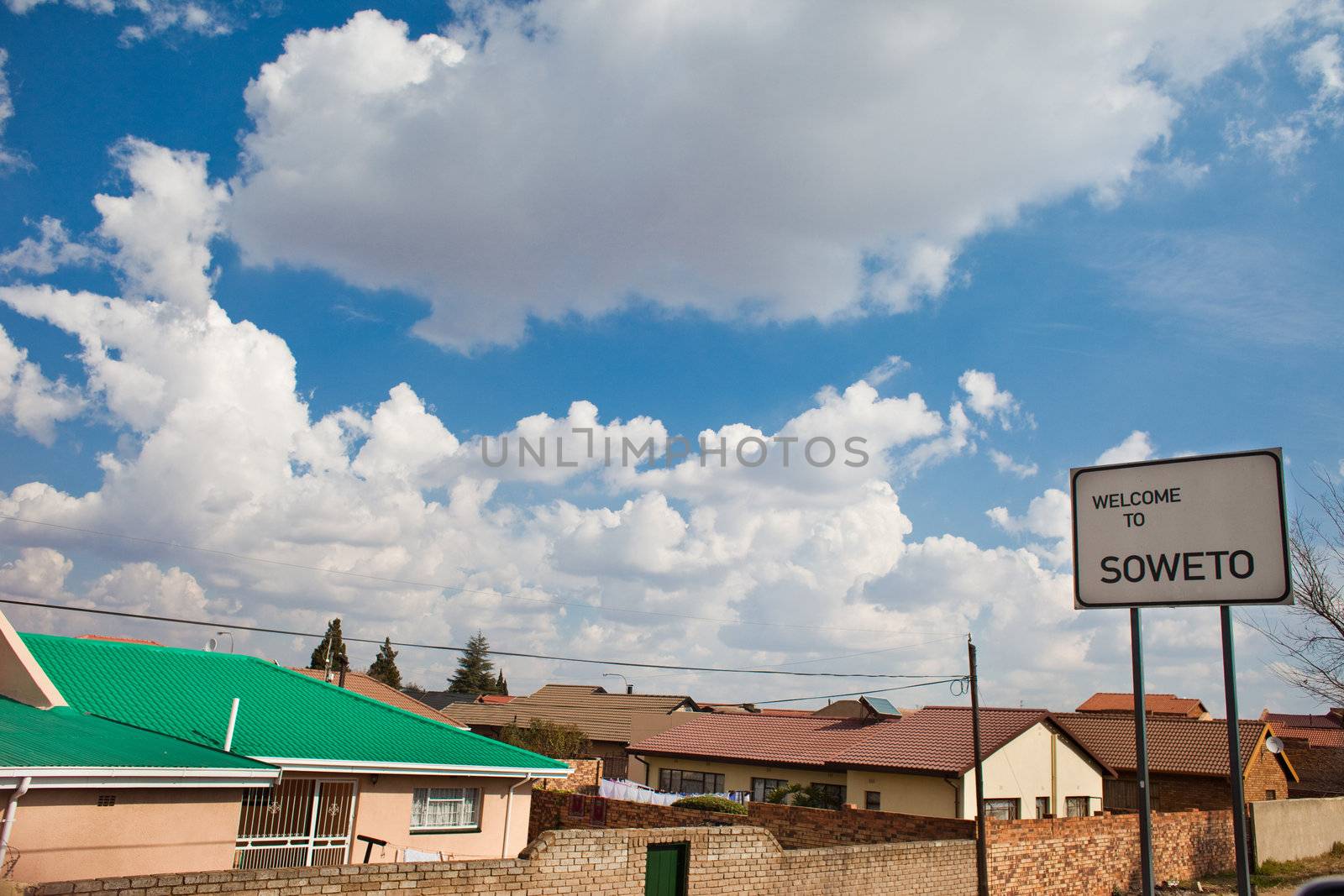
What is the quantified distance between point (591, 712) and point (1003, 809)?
32737mm

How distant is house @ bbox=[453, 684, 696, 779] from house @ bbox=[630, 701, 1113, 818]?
12205 millimetres

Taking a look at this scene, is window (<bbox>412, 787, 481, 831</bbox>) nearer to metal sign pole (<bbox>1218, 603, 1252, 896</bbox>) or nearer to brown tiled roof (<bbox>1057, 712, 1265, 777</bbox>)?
metal sign pole (<bbox>1218, 603, 1252, 896</bbox>)

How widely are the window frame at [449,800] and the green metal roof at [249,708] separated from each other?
25.9 inches

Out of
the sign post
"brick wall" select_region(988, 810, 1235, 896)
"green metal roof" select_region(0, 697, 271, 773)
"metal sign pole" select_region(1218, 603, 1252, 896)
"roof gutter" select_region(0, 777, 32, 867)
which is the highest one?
the sign post

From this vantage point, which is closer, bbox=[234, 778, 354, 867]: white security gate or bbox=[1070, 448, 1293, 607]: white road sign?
bbox=[1070, 448, 1293, 607]: white road sign

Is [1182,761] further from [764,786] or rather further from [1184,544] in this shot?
[1184,544]

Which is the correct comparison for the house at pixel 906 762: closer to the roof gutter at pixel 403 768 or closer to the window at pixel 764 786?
the window at pixel 764 786

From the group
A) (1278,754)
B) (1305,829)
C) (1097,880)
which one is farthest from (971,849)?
(1278,754)

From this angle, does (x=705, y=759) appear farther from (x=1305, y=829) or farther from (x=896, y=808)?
(x=1305, y=829)

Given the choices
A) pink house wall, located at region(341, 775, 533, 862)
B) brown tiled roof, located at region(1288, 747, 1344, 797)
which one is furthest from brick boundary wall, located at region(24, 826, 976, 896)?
brown tiled roof, located at region(1288, 747, 1344, 797)

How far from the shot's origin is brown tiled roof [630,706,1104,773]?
29.2m

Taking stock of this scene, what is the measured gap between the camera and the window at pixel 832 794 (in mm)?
31703

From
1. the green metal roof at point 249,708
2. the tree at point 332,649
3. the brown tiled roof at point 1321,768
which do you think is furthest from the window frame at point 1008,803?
the tree at point 332,649

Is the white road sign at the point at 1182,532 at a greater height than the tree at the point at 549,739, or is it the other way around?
the white road sign at the point at 1182,532
